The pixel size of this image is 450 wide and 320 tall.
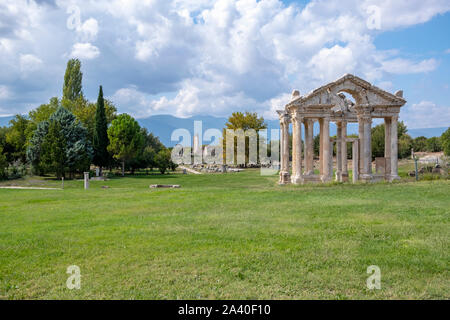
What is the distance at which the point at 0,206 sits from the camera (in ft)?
49.0

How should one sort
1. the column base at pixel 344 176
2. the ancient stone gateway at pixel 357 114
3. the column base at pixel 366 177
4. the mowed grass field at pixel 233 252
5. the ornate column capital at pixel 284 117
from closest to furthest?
the mowed grass field at pixel 233 252, the ancient stone gateway at pixel 357 114, the column base at pixel 366 177, the ornate column capital at pixel 284 117, the column base at pixel 344 176

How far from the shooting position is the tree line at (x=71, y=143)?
37.8 m

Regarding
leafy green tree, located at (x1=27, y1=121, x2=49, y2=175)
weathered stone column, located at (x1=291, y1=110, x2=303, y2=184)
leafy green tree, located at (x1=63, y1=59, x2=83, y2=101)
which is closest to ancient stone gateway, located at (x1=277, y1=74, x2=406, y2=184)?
weathered stone column, located at (x1=291, y1=110, x2=303, y2=184)

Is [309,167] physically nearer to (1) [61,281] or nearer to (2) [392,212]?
(2) [392,212]

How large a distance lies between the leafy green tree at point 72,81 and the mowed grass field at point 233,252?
53770mm

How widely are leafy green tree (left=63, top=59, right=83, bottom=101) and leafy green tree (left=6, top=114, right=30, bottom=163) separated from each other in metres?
14.5

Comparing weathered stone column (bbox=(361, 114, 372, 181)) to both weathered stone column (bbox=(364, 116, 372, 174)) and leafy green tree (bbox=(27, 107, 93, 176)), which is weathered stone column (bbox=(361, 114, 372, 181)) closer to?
weathered stone column (bbox=(364, 116, 372, 174))

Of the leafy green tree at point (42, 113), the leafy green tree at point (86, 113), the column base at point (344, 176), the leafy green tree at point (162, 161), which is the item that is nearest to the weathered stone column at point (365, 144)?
the column base at point (344, 176)

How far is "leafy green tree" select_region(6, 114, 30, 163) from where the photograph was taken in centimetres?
4556

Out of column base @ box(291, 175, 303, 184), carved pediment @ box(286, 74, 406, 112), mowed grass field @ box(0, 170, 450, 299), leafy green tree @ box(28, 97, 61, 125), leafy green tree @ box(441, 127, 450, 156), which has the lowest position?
mowed grass field @ box(0, 170, 450, 299)

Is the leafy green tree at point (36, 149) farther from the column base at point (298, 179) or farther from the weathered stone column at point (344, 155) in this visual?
the weathered stone column at point (344, 155)

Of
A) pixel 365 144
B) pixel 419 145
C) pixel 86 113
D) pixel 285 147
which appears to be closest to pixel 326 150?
pixel 365 144

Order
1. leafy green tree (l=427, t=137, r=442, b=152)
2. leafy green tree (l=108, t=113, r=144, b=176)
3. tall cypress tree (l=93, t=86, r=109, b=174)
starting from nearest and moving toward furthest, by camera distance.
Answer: leafy green tree (l=108, t=113, r=144, b=176)
tall cypress tree (l=93, t=86, r=109, b=174)
leafy green tree (l=427, t=137, r=442, b=152)
